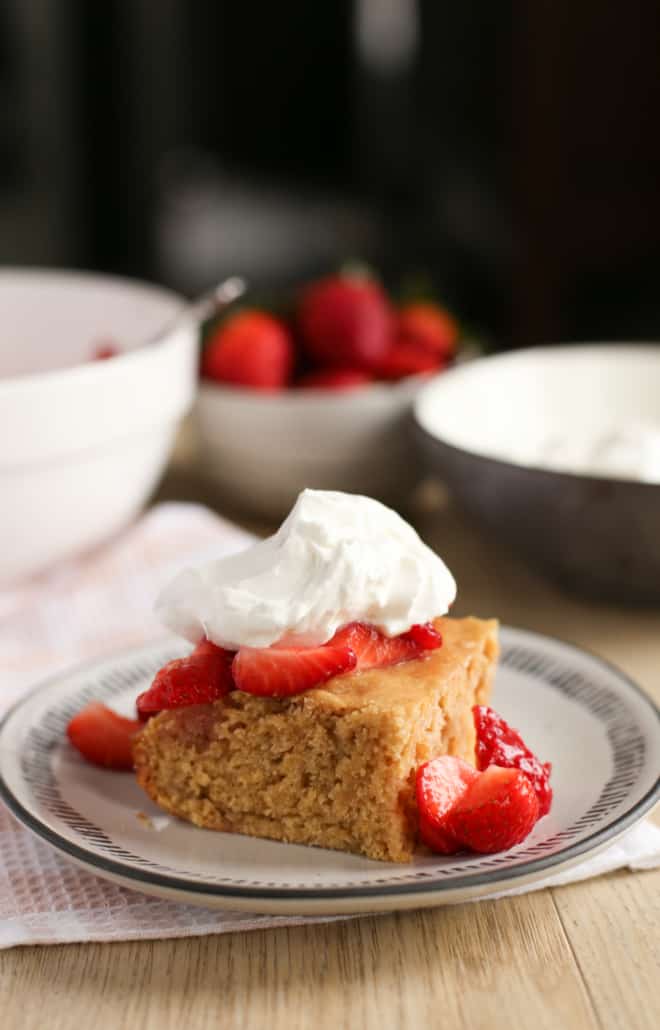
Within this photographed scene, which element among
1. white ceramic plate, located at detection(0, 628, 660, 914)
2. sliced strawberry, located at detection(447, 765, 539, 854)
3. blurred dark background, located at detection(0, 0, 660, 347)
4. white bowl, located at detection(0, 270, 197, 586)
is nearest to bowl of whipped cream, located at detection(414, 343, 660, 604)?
white ceramic plate, located at detection(0, 628, 660, 914)

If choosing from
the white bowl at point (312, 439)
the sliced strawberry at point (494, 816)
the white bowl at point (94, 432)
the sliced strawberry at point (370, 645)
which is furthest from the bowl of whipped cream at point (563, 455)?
the sliced strawberry at point (494, 816)

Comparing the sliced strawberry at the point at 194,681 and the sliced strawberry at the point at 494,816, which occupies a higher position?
the sliced strawberry at the point at 194,681

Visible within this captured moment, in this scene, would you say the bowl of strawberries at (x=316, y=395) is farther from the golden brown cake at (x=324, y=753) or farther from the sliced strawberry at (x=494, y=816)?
the sliced strawberry at (x=494, y=816)

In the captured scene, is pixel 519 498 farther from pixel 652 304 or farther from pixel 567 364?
pixel 652 304

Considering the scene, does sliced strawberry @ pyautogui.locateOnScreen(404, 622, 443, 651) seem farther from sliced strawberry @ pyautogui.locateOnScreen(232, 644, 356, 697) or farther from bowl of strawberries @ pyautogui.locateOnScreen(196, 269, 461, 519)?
bowl of strawberries @ pyautogui.locateOnScreen(196, 269, 461, 519)

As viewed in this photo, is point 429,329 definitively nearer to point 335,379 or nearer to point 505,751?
point 335,379

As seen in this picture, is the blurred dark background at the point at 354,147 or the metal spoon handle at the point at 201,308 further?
the blurred dark background at the point at 354,147
